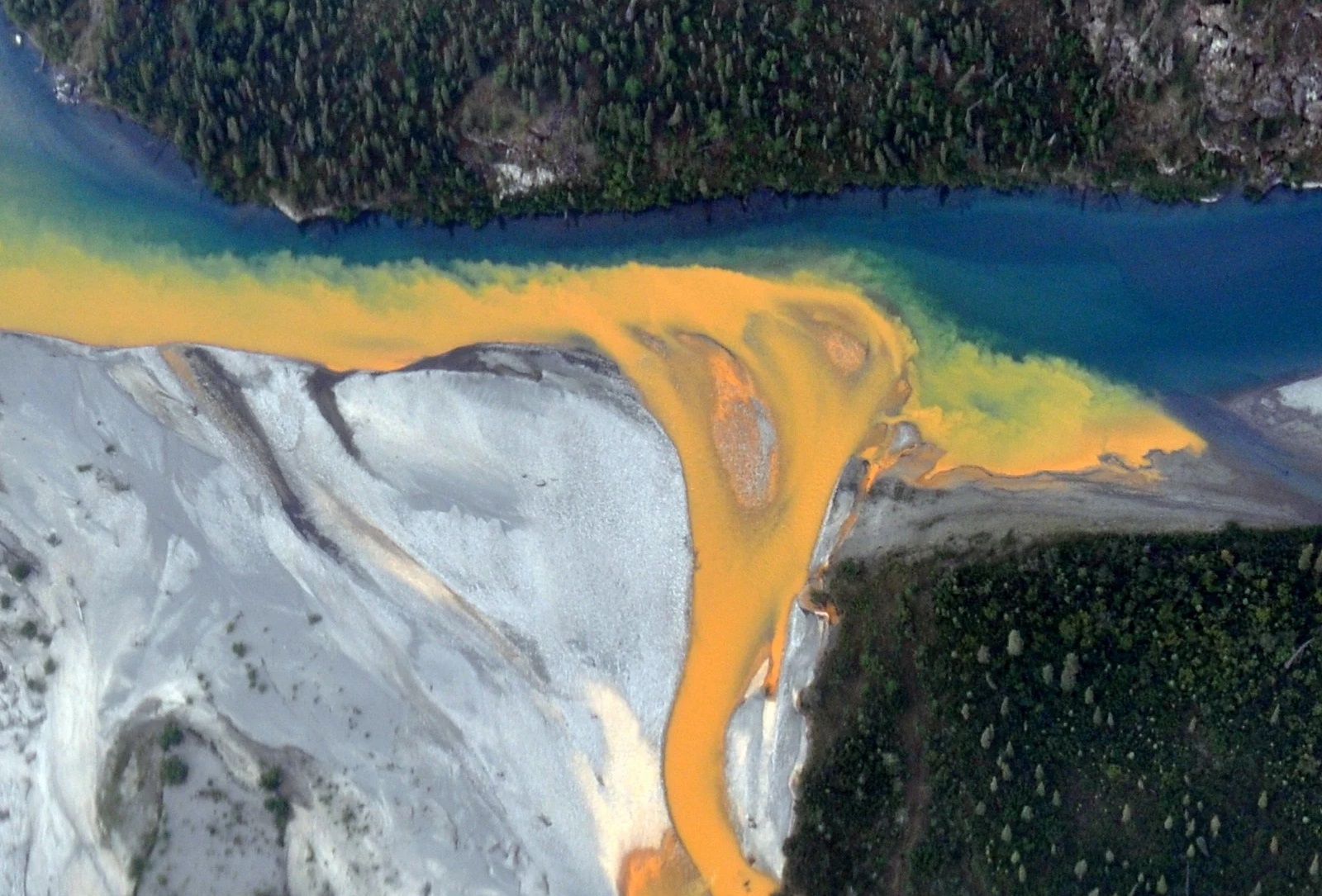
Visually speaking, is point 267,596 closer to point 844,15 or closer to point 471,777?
point 471,777

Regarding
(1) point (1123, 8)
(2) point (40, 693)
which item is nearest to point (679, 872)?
(2) point (40, 693)

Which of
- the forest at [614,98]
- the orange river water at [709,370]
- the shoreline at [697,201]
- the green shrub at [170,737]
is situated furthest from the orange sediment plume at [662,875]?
the forest at [614,98]

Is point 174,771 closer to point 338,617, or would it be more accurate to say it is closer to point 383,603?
point 338,617

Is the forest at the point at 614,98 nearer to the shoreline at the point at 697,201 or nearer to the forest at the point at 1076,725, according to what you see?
the shoreline at the point at 697,201

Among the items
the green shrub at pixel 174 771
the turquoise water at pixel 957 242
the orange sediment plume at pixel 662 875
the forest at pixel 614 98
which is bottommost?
the orange sediment plume at pixel 662 875

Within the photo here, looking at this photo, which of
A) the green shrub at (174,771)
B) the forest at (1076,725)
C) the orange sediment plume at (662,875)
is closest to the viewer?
the forest at (1076,725)

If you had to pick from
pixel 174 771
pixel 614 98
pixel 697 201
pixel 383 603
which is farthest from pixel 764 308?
pixel 174 771

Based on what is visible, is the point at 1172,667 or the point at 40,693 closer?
the point at 1172,667
